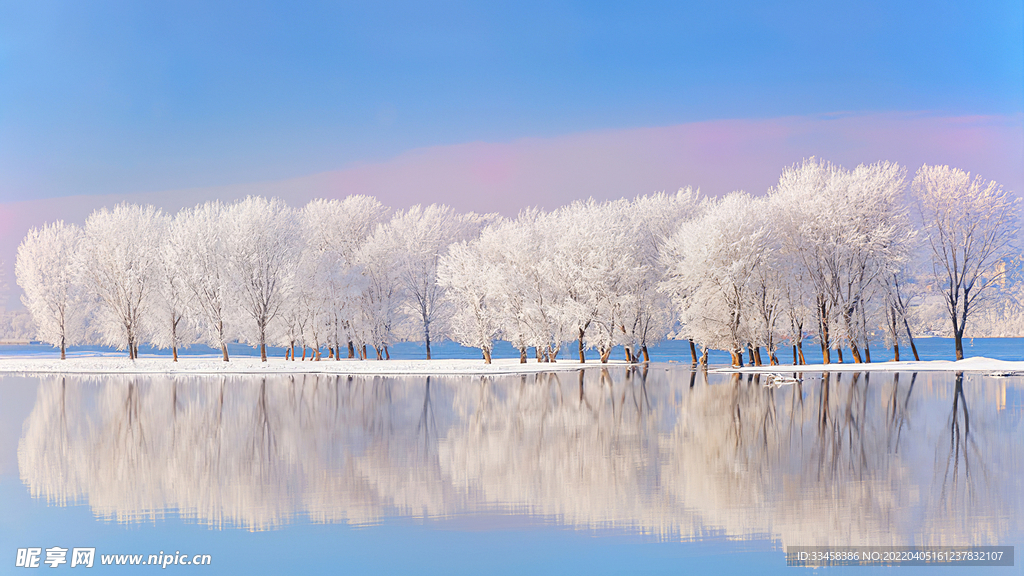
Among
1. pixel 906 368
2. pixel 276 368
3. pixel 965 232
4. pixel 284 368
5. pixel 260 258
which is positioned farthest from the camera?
pixel 260 258

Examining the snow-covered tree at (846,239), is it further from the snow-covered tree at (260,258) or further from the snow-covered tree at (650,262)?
the snow-covered tree at (260,258)

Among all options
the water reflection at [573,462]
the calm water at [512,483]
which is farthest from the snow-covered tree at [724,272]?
the calm water at [512,483]

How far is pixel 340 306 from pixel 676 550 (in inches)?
2056

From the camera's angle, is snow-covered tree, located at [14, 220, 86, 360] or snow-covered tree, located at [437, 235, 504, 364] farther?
snow-covered tree, located at [14, 220, 86, 360]

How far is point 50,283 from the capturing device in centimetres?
6362

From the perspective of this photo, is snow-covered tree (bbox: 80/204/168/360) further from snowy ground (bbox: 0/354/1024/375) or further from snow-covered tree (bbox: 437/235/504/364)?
snow-covered tree (bbox: 437/235/504/364)

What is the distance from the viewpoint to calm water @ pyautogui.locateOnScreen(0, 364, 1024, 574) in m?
9.45

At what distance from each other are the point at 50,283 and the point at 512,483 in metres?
65.2

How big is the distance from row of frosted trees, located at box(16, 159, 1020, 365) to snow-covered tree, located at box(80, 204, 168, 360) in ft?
0.56

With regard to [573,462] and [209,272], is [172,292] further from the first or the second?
[573,462]

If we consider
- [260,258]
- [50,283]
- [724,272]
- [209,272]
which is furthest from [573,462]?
[50,283]

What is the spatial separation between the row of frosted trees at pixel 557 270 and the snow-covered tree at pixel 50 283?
179mm

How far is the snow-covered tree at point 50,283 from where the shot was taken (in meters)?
63.4

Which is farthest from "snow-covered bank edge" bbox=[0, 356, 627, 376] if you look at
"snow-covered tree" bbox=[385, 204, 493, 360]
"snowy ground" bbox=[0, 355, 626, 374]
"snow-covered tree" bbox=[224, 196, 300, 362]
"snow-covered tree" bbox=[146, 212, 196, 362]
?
"snow-covered tree" bbox=[385, 204, 493, 360]
